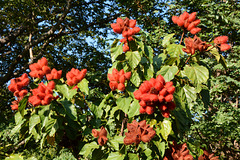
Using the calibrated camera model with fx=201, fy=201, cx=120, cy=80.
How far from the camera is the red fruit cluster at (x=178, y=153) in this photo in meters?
1.35

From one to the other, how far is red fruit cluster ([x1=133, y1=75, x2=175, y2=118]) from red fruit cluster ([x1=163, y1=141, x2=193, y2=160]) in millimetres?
304

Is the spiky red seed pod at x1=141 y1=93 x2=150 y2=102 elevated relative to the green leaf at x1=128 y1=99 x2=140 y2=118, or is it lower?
elevated

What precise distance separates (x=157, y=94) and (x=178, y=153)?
0.45m

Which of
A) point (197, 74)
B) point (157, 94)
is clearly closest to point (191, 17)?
point (197, 74)

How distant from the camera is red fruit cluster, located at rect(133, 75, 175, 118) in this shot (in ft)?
4.03

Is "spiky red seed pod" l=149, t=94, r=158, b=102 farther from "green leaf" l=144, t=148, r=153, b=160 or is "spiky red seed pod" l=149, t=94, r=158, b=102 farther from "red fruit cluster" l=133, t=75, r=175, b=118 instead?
"green leaf" l=144, t=148, r=153, b=160

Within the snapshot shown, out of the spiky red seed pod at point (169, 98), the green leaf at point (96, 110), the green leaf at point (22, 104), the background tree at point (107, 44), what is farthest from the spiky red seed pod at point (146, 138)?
the background tree at point (107, 44)

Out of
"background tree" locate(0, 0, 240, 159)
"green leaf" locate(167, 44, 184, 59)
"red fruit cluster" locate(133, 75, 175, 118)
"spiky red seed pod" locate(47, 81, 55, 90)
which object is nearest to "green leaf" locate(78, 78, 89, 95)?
"spiky red seed pod" locate(47, 81, 55, 90)

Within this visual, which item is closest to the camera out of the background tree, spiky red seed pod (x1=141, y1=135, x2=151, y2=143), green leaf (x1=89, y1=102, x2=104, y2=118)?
spiky red seed pod (x1=141, y1=135, x2=151, y2=143)

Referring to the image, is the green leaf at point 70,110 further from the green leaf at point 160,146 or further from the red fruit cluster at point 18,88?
the green leaf at point 160,146

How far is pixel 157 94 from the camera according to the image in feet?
4.16

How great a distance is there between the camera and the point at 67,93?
1514 mm

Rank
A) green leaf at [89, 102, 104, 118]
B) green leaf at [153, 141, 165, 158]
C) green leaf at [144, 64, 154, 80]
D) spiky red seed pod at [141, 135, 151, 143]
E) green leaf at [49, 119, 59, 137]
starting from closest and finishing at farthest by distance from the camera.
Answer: spiky red seed pod at [141, 135, 151, 143]
green leaf at [153, 141, 165, 158]
green leaf at [49, 119, 59, 137]
green leaf at [144, 64, 154, 80]
green leaf at [89, 102, 104, 118]

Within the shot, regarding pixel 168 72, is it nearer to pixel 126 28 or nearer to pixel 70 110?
pixel 126 28
